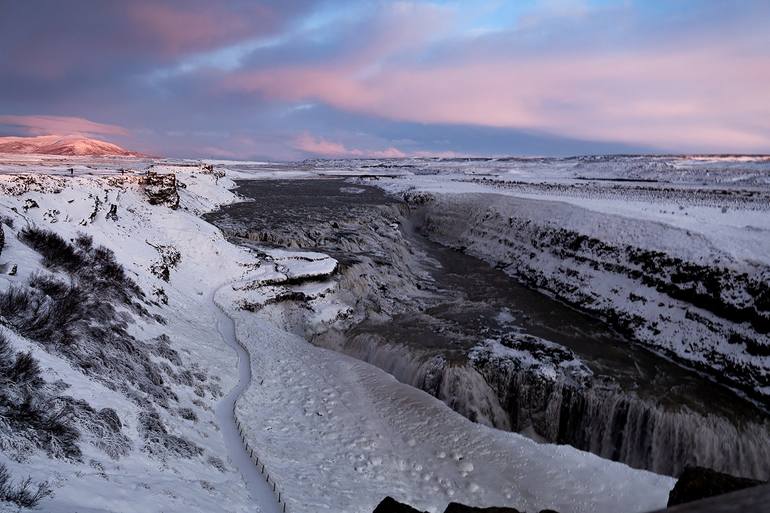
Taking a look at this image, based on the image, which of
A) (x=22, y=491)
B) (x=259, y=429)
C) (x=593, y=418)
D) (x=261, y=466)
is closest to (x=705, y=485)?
(x=22, y=491)

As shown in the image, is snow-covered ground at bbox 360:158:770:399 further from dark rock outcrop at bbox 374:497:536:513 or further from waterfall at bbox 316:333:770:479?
dark rock outcrop at bbox 374:497:536:513

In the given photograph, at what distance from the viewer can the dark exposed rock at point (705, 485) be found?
4.84 metres

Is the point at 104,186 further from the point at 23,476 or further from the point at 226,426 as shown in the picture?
the point at 23,476

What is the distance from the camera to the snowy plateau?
9305mm

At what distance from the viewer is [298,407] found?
14.9m

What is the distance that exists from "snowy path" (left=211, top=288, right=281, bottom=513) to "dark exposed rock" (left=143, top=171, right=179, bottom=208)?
1877 cm

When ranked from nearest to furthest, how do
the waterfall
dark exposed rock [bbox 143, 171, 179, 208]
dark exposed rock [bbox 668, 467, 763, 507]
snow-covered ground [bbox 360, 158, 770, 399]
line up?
dark exposed rock [bbox 668, 467, 763, 507], the waterfall, snow-covered ground [bbox 360, 158, 770, 399], dark exposed rock [bbox 143, 171, 179, 208]

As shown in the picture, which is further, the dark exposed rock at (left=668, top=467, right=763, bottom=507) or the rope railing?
the rope railing

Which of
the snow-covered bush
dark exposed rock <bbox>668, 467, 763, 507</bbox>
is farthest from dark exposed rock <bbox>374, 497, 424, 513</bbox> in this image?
the snow-covered bush

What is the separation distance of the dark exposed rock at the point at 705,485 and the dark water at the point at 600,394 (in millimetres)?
12653

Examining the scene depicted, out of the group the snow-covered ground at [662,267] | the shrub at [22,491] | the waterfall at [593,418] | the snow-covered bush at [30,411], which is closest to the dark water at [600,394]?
the waterfall at [593,418]

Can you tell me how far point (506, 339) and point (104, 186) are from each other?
25.5m

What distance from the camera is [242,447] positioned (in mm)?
11609

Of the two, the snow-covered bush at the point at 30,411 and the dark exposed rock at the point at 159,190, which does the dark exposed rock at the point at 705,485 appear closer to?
the snow-covered bush at the point at 30,411
